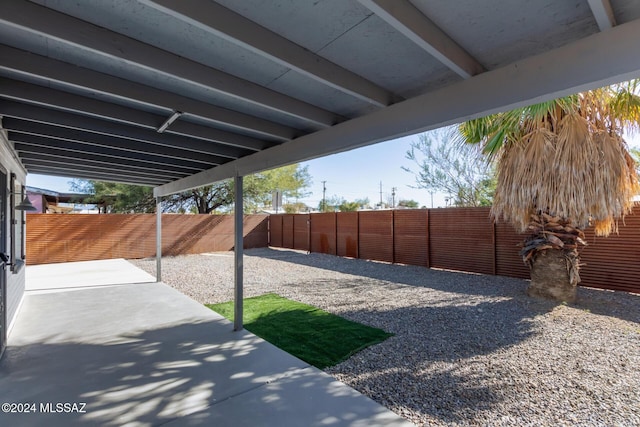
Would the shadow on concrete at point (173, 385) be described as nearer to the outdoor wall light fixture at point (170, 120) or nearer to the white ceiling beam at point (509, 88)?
the white ceiling beam at point (509, 88)

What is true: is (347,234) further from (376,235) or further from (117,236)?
(117,236)

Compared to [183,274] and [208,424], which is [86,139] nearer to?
[208,424]

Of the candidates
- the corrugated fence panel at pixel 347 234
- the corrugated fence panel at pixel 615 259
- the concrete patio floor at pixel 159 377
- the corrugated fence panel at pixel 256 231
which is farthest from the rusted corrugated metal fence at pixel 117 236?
the corrugated fence panel at pixel 615 259

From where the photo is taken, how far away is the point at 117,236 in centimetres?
1183

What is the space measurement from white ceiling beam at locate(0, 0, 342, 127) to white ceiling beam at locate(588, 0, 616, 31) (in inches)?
77.7

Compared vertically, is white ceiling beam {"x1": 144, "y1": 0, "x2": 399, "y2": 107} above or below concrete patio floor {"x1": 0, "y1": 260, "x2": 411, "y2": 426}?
above

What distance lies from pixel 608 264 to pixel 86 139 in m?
8.80

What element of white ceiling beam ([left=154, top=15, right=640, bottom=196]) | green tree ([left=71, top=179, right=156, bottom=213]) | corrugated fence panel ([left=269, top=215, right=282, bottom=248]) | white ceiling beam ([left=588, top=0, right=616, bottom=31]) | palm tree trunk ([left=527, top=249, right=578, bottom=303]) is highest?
green tree ([left=71, top=179, right=156, bottom=213])

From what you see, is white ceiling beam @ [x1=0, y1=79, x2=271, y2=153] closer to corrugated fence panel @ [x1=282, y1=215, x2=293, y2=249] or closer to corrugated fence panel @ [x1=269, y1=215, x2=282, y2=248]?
corrugated fence panel @ [x1=282, y1=215, x2=293, y2=249]

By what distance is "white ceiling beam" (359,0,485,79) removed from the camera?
5.10ft

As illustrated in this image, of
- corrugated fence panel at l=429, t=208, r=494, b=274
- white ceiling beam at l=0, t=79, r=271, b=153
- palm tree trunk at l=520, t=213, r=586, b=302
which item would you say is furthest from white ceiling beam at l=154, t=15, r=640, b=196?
corrugated fence panel at l=429, t=208, r=494, b=274

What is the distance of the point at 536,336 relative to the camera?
13.1 ft

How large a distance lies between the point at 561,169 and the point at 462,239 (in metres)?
3.89

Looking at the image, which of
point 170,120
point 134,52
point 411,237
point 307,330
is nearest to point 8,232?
point 170,120
